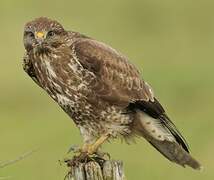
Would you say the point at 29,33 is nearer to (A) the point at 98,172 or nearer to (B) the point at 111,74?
(B) the point at 111,74

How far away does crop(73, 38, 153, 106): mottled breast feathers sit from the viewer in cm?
1133

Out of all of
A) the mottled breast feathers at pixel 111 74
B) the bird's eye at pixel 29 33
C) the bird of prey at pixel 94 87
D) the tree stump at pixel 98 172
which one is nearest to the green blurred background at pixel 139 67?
the bird of prey at pixel 94 87

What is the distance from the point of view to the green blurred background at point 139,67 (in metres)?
16.4

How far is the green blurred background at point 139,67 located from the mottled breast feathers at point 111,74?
3805 mm

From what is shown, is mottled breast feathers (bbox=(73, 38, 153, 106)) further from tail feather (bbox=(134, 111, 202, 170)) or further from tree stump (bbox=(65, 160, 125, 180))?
tree stump (bbox=(65, 160, 125, 180))

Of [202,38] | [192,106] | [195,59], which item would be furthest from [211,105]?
[202,38]

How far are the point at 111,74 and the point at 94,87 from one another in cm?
18

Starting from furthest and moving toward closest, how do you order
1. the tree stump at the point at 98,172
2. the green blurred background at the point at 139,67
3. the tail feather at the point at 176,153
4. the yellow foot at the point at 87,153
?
the green blurred background at the point at 139,67, the tail feather at the point at 176,153, the yellow foot at the point at 87,153, the tree stump at the point at 98,172

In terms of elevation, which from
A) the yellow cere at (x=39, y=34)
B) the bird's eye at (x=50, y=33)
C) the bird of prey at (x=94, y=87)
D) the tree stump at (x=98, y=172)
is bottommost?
the tree stump at (x=98, y=172)

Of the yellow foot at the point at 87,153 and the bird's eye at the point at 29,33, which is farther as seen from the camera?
the bird's eye at the point at 29,33

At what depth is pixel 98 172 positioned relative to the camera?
9.48 m

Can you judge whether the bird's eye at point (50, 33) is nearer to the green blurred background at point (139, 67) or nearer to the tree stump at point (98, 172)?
the tree stump at point (98, 172)

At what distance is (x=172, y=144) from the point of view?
1152 cm

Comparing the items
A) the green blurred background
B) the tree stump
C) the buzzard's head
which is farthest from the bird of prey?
the green blurred background
